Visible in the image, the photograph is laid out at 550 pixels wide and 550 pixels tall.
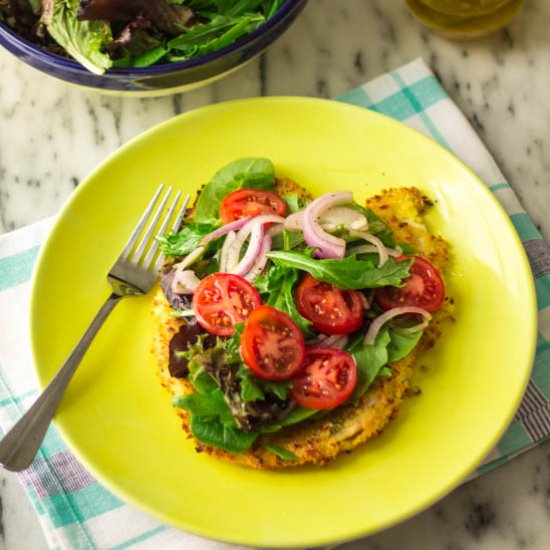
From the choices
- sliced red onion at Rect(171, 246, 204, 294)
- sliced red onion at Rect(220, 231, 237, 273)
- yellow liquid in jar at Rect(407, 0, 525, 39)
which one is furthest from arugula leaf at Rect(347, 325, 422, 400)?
yellow liquid in jar at Rect(407, 0, 525, 39)

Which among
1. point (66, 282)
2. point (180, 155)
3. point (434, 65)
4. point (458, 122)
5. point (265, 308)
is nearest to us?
point (265, 308)

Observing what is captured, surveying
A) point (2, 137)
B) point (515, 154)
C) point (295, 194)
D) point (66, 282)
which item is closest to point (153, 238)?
point (66, 282)

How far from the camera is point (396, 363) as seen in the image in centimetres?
309

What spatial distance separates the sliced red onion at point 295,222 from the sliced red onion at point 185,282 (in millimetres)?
418

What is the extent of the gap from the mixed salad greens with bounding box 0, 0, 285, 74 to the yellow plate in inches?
12.2

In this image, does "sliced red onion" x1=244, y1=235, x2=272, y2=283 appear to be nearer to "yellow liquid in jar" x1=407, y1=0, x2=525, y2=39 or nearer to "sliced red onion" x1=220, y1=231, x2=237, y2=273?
"sliced red onion" x1=220, y1=231, x2=237, y2=273

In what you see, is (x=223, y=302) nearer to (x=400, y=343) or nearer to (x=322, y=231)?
(x=322, y=231)

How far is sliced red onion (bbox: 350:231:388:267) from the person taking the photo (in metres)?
3.08

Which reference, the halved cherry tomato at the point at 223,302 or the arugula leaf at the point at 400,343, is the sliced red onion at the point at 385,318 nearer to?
the arugula leaf at the point at 400,343

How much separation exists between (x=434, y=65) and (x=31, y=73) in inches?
82.5

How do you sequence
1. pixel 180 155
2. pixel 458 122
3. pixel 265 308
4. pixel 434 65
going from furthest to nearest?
pixel 434 65
pixel 458 122
pixel 180 155
pixel 265 308

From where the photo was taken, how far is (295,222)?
3186 millimetres

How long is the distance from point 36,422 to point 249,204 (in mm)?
1179

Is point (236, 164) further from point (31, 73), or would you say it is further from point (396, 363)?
point (31, 73)
